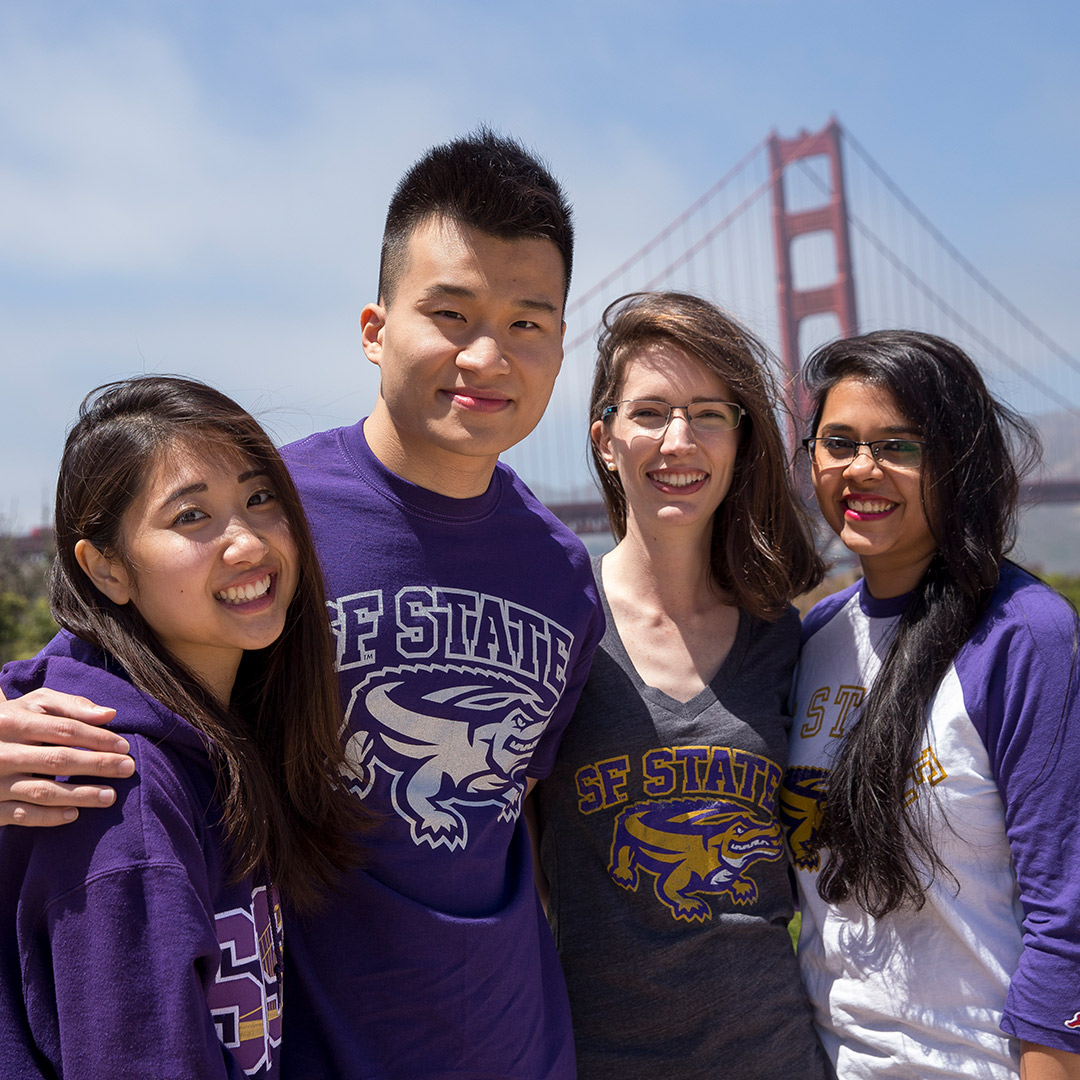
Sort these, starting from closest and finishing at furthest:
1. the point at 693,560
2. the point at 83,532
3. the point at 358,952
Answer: the point at 83,532
the point at 358,952
the point at 693,560

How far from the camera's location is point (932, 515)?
6.06 feet

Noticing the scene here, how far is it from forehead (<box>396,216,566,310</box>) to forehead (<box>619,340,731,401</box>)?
0.39 metres

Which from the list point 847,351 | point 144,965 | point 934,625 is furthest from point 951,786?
point 144,965

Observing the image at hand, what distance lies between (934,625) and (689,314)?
2.53 feet

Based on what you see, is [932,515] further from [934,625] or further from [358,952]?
[358,952]

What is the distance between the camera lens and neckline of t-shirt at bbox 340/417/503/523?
165cm

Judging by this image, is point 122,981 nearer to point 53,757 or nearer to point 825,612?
point 53,757

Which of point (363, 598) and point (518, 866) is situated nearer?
point (363, 598)

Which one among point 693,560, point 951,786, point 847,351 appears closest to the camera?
point 951,786

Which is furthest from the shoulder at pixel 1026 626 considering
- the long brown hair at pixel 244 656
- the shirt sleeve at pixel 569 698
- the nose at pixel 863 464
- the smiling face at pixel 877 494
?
the long brown hair at pixel 244 656

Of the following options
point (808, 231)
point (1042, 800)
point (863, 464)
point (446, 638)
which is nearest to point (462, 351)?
point (446, 638)

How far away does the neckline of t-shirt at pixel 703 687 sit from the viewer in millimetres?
1895

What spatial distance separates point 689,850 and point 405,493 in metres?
0.83

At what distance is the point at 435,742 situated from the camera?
1576 millimetres
